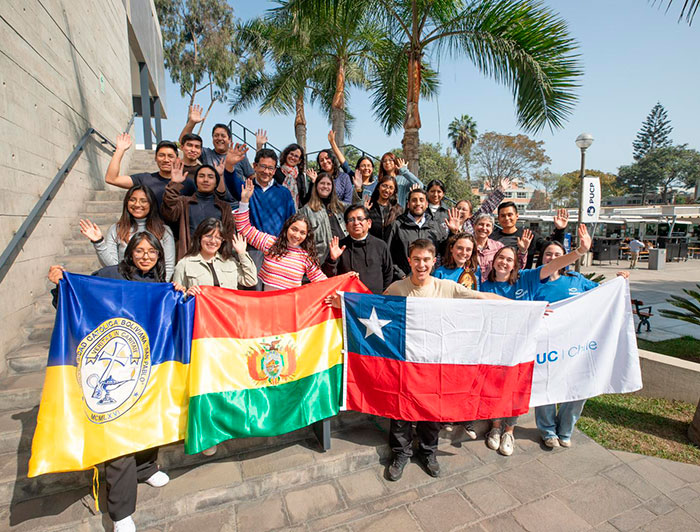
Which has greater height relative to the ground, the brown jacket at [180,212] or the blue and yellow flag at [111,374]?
the brown jacket at [180,212]

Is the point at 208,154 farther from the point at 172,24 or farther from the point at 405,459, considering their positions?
the point at 172,24

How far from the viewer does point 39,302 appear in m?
4.51

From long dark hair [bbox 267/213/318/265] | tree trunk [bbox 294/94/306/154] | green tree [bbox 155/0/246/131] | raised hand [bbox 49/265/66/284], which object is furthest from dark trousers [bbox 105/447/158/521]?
green tree [bbox 155/0/246/131]

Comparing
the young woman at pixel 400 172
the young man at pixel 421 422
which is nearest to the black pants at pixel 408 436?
the young man at pixel 421 422

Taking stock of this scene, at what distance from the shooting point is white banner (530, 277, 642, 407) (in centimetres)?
343

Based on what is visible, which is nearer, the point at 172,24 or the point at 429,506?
the point at 429,506

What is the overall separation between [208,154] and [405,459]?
4631 millimetres

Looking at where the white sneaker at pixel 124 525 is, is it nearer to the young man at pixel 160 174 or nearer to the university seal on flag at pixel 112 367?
the university seal on flag at pixel 112 367

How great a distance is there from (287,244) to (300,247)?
133 mm

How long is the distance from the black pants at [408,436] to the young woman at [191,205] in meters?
2.47

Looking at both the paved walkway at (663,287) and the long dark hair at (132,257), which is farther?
the paved walkway at (663,287)

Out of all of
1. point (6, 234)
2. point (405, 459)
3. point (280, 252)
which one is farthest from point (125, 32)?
point (405, 459)

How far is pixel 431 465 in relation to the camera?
3273mm

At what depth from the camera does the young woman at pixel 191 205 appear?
12.3ft
